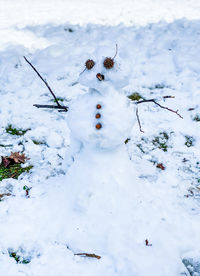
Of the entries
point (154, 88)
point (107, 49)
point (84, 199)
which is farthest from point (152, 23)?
point (84, 199)

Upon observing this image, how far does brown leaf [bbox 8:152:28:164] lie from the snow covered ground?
0.13 m

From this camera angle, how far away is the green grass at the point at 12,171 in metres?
3.05

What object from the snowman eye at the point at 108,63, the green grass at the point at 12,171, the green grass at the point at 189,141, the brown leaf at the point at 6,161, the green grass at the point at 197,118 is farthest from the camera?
the green grass at the point at 197,118

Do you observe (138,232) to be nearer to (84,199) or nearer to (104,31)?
(84,199)

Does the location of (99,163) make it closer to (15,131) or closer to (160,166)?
(160,166)

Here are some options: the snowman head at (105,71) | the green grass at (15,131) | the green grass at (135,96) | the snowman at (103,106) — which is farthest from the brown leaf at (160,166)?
the green grass at (15,131)

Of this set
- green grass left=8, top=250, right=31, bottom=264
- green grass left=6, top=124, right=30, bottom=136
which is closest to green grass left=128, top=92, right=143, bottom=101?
green grass left=6, top=124, right=30, bottom=136

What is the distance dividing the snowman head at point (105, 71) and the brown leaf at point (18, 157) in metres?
1.40

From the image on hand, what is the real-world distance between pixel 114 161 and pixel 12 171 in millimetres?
1216

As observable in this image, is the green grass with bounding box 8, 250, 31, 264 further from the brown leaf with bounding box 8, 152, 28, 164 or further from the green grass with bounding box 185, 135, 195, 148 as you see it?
the green grass with bounding box 185, 135, 195, 148

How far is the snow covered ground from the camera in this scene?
89.1 inches

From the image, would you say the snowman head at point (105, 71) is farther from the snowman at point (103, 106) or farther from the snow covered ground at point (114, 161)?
the snow covered ground at point (114, 161)

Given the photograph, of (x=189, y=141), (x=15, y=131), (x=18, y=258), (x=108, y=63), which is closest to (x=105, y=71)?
(x=108, y=63)

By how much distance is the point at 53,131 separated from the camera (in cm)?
370
